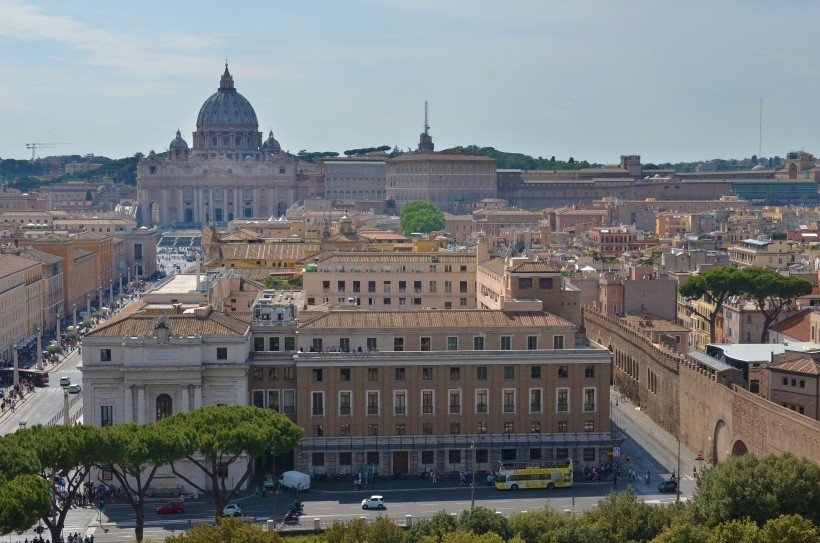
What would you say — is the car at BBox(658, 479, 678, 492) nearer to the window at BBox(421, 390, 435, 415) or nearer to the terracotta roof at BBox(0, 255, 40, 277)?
the window at BBox(421, 390, 435, 415)

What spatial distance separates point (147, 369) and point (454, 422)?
28.0 ft

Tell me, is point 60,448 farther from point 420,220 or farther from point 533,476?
point 420,220

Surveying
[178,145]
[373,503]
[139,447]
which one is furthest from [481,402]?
[178,145]

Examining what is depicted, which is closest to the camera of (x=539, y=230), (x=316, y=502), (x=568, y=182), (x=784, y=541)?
(x=784, y=541)

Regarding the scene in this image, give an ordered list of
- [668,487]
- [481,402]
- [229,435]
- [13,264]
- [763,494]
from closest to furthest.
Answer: [763,494] → [229,435] → [668,487] → [481,402] → [13,264]

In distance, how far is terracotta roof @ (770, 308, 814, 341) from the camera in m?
56.2

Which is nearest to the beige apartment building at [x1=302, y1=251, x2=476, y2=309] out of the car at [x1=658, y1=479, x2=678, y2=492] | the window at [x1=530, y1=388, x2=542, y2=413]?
the window at [x1=530, y1=388, x2=542, y2=413]

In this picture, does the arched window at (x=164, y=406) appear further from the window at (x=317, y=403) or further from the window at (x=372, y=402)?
the window at (x=372, y=402)

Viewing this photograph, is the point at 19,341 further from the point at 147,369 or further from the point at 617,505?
the point at 617,505

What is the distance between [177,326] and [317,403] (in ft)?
14.5

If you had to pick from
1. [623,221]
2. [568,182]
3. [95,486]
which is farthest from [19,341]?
[568,182]

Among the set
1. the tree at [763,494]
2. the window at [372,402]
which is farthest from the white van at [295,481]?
the tree at [763,494]

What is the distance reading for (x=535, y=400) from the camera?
138 ft

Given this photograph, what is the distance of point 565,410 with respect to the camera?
138ft
